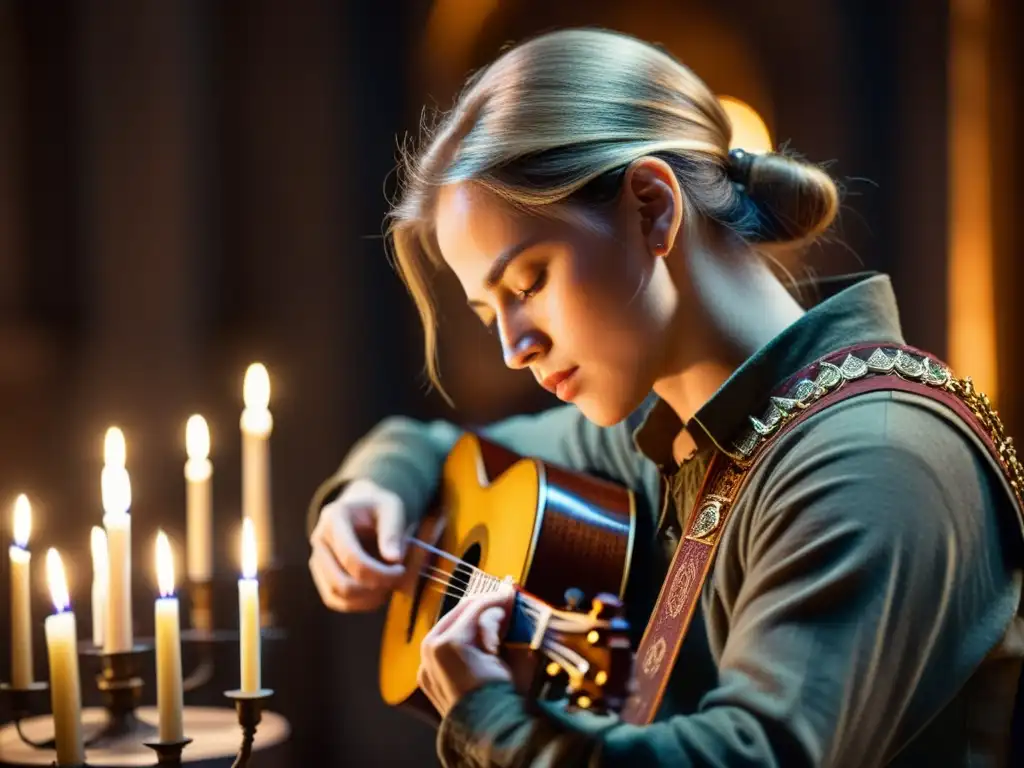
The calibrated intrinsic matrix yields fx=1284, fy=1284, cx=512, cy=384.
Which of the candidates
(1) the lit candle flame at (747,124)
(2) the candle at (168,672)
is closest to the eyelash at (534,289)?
(2) the candle at (168,672)

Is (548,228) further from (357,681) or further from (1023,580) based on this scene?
(357,681)

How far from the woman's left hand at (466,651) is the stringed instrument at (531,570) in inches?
0.7

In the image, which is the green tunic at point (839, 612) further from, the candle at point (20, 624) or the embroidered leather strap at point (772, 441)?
the candle at point (20, 624)

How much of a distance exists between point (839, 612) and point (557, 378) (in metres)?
0.39

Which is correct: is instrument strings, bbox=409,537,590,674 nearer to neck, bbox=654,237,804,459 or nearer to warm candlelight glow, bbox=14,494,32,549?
neck, bbox=654,237,804,459

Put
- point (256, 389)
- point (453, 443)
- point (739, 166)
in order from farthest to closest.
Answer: point (453, 443) → point (256, 389) → point (739, 166)

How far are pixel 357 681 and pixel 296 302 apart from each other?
0.76 meters

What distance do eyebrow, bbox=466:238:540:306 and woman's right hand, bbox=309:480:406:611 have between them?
501mm

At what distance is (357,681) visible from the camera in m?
2.55

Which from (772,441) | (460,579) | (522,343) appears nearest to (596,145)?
(522,343)

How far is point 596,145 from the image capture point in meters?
1.22

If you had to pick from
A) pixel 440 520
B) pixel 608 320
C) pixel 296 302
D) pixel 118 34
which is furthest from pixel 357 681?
pixel 608 320

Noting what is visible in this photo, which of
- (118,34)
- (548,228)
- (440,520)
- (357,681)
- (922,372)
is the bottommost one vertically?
(357,681)

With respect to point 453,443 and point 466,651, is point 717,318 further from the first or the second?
point 453,443
